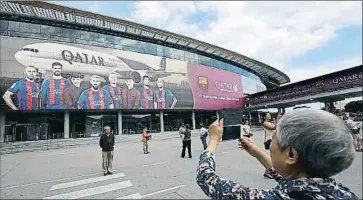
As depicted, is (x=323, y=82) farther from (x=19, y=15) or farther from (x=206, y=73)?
(x=19, y=15)

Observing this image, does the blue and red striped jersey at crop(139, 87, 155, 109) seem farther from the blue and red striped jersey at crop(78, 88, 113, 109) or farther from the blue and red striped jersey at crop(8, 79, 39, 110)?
the blue and red striped jersey at crop(8, 79, 39, 110)

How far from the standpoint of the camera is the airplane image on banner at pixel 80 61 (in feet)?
104

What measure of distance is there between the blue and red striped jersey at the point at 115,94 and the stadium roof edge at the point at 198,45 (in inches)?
340

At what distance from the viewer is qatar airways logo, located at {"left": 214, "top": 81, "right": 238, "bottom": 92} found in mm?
48706

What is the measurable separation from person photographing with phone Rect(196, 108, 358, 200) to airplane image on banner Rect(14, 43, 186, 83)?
114 feet

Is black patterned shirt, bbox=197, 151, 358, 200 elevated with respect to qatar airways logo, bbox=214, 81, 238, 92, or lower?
lower

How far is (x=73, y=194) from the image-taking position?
22.0 feet

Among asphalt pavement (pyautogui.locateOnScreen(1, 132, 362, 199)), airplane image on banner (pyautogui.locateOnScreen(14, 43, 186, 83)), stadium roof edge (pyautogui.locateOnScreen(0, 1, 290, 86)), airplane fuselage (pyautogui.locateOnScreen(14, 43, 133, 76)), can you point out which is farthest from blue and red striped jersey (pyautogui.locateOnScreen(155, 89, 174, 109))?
asphalt pavement (pyautogui.locateOnScreen(1, 132, 362, 199))

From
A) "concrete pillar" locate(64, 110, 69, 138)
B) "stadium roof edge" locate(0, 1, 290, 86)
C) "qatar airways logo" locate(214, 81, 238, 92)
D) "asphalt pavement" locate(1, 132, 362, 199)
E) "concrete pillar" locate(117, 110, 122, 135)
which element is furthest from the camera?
"qatar airways logo" locate(214, 81, 238, 92)

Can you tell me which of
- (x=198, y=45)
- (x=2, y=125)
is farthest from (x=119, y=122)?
(x=198, y=45)

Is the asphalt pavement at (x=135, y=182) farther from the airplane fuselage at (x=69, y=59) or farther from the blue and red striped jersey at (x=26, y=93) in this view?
the airplane fuselage at (x=69, y=59)

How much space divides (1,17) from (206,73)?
29481 mm

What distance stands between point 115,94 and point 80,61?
5869 millimetres

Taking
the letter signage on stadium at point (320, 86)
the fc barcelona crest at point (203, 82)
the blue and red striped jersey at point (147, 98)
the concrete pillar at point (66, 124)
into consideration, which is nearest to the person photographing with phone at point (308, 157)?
the letter signage on stadium at point (320, 86)
